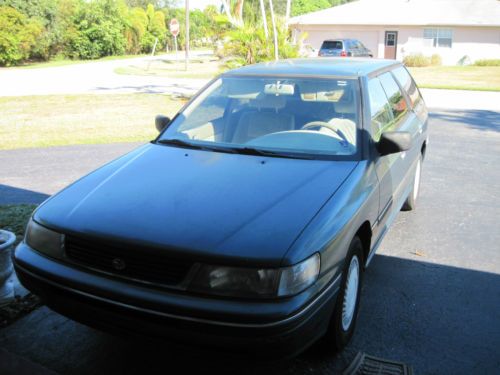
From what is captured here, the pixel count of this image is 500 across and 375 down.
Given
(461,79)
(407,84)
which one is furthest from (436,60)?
(407,84)

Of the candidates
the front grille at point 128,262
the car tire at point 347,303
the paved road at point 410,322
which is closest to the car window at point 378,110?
the car tire at point 347,303

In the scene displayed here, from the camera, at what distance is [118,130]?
10.8 m

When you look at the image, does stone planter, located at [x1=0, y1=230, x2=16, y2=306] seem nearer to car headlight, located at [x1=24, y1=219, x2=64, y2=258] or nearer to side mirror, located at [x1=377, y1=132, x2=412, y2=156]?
car headlight, located at [x1=24, y1=219, x2=64, y2=258]

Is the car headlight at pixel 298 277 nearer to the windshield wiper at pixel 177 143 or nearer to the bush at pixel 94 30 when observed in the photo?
the windshield wiper at pixel 177 143

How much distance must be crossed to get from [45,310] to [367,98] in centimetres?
280

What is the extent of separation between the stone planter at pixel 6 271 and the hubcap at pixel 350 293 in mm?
2262

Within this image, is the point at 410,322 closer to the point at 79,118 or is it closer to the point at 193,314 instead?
the point at 193,314

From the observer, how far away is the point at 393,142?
3.62 meters

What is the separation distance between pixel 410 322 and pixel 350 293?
64cm

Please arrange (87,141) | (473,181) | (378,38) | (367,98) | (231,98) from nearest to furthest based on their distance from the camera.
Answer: (367,98) → (231,98) → (473,181) → (87,141) → (378,38)

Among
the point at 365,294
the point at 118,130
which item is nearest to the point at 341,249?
the point at 365,294

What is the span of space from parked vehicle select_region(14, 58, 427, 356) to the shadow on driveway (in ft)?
0.74

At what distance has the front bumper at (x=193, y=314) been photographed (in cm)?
238

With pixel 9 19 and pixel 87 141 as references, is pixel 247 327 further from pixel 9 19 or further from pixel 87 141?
pixel 9 19
